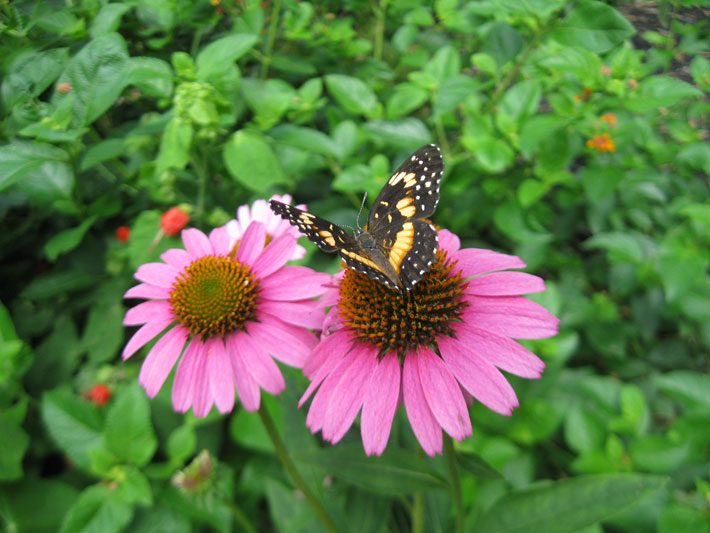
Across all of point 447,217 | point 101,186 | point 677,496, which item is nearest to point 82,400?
point 101,186

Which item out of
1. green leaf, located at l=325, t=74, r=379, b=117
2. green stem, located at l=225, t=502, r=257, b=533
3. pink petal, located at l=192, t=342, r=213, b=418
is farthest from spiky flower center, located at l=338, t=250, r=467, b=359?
green leaf, located at l=325, t=74, r=379, b=117

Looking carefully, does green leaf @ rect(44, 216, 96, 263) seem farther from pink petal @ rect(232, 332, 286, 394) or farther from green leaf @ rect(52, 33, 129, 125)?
pink petal @ rect(232, 332, 286, 394)

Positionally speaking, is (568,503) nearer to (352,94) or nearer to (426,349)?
(426,349)

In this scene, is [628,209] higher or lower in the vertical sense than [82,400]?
higher

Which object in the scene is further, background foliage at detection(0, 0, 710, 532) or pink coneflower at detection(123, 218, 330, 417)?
background foliage at detection(0, 0, 710, 532)

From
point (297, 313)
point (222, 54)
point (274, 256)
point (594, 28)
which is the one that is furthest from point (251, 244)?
point (594, 28)

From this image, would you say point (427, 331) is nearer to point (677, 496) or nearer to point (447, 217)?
point (677, 496)
